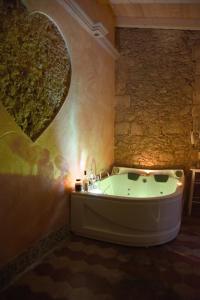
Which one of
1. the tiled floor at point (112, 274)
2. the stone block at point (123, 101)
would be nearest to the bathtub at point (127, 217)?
the tiled floor at point (112, 274)

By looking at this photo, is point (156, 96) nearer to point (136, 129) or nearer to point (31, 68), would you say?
point (136, 129)

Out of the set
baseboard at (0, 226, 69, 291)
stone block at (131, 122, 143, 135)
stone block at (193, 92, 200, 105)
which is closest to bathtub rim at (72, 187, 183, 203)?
baseboard at (0, 226, 69, 291)

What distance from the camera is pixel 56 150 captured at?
2785mm

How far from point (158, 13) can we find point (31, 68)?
8.33 feet

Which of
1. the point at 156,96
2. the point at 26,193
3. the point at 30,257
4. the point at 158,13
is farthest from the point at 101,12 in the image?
the point at 30,257

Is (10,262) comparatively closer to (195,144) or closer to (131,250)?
(131,250)

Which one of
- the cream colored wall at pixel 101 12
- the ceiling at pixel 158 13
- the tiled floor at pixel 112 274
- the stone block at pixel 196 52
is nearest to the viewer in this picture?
the tiled floor at pixel 112 274

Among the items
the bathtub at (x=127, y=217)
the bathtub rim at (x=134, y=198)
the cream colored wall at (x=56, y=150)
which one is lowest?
the bathtub at (x=127, y=217)

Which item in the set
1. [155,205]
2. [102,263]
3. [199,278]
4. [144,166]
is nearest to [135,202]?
[155,205]

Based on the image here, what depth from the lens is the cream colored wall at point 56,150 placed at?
213cm

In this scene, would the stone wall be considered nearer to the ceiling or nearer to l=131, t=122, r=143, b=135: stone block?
l=131, t=122, r=143, b=135: stone block

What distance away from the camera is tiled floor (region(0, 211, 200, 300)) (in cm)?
205

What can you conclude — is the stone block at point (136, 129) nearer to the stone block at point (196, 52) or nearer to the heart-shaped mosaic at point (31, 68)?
the stone block at point (196, 52)

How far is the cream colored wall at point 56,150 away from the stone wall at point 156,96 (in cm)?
40
